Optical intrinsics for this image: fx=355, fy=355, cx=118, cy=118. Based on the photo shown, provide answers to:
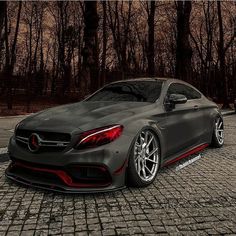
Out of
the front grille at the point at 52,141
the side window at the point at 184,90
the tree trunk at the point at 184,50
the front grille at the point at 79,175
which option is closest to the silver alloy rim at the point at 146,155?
the front grille at the point at 79,175

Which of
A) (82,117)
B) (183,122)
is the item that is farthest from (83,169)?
(183,122)

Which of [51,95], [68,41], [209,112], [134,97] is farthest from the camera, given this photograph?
[68,41]

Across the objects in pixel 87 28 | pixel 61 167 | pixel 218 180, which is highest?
pixel 87 28

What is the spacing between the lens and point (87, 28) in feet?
42.4

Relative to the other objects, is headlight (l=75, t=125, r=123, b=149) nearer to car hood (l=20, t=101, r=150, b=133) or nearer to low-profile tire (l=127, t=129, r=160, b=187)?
car hood (l=20, t=101, r=150, b=133)

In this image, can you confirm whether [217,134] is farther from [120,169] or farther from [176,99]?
[120,169]

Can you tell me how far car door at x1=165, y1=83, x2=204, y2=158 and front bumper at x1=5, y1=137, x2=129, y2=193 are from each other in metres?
1.18

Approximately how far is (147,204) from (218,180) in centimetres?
139

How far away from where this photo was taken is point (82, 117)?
4.25 meters

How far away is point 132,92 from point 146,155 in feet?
4.17

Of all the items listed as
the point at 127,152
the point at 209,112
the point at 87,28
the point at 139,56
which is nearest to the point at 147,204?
the point at 127,152

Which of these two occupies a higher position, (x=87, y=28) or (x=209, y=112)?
(x=87, y=28)

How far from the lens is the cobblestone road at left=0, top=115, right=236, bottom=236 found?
313cm

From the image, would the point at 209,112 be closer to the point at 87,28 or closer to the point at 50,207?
the point at 50,207
